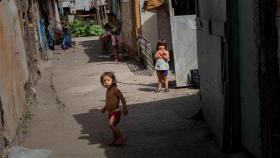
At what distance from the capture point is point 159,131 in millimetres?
7582

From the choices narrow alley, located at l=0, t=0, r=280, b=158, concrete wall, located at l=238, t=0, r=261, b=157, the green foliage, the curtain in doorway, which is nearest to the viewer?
narrow alley, located at l=0, t=0, r=280, b=158

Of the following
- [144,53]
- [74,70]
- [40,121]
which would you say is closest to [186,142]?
[40,121]

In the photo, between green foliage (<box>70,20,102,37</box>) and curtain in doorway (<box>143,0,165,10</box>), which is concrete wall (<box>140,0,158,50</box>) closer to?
curtain in doorway (<box>143,0,165,10</box>)

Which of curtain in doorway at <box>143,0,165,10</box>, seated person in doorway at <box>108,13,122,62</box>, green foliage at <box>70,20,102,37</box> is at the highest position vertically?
curtain in doorway at <box>143,0,165,10</box>

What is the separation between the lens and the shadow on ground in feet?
21.5

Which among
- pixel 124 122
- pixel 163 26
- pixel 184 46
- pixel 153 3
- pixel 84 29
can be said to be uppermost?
pixel 153 3

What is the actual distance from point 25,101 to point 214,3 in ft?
15.0

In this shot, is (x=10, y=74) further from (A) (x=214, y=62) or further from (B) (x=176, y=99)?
(B) (x=176, y=99)

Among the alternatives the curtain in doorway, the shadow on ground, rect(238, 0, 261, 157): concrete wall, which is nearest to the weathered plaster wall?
the shadow on ground

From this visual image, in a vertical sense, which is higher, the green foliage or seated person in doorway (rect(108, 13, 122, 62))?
seated person in doorway (rect(108, 13, 122, 62))

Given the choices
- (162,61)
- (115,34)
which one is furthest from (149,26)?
(162,61)

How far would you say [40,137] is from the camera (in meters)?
7.89

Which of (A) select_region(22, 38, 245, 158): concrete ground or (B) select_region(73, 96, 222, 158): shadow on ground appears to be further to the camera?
(A) select_region(22, 38, 245, 158): concrete ground

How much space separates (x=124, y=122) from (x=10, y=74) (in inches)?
81.5
